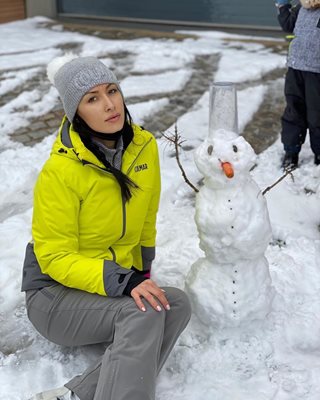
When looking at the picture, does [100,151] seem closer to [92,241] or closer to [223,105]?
[92,241]

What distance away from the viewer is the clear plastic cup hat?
113 inches

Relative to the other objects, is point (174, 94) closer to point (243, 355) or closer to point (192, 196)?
point (192, 196)

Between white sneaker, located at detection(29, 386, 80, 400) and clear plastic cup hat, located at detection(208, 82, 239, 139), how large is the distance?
1.45 metres

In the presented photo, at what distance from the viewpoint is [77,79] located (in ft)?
7.23

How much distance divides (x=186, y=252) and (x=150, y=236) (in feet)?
1.77

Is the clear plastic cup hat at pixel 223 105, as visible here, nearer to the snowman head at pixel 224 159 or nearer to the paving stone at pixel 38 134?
the snowman head at pixel 224 159

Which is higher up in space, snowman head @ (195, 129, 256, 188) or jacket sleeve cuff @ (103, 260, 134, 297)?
snowman head @ (195, 129, 256, 188)

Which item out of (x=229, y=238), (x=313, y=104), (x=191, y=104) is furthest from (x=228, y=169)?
(x=191, y=104)

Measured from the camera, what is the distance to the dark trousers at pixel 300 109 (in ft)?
13.0

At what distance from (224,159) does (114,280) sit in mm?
655

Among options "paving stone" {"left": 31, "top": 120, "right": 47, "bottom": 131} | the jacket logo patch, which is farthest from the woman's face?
"paving stone" {"left": 31, "top": 120, "right": 47, "bottom": 131}

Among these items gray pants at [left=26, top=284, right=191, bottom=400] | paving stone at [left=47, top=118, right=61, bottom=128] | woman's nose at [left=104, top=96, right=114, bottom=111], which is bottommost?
paving stone at [left=47, top=118, right=61, bottom=128]

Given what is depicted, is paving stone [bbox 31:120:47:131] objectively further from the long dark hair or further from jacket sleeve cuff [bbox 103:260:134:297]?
jacket sleeve cuff [bbox 103:260:134:297]

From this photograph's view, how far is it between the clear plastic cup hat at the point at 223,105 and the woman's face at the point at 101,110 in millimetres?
715
